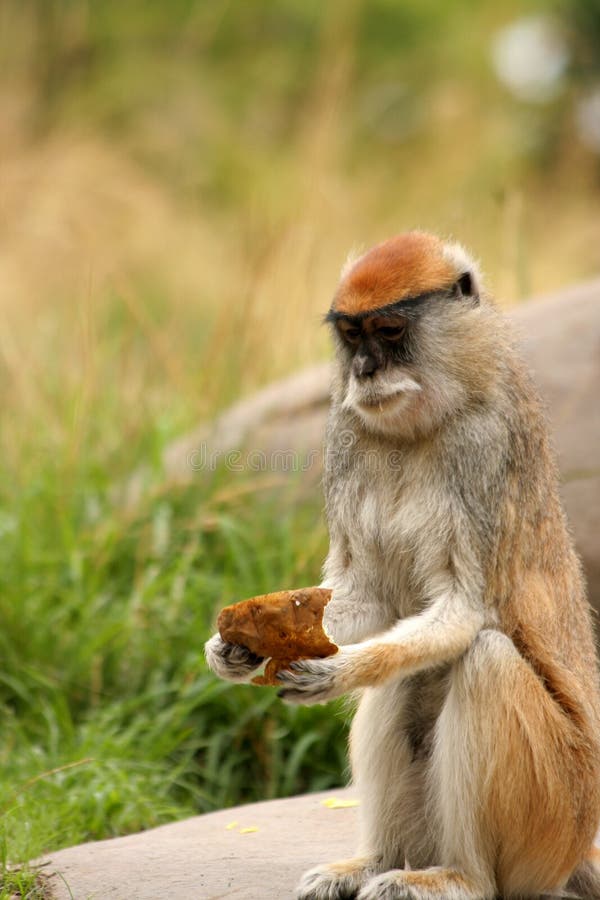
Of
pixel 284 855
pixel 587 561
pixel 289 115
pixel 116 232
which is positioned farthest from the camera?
pixel 289 115

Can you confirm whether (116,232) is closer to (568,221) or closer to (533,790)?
(568,221)

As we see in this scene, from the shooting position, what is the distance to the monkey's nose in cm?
363

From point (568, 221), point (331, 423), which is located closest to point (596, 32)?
point (568, 221)

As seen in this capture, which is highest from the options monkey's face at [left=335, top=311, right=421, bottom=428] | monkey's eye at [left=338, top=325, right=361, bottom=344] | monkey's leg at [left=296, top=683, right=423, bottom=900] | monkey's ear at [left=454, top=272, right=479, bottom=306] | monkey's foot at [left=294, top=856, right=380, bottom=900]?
monkey's ear at [left=454, top=272, right=479, bottom=306]

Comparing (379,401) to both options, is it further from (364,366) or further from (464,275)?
(464,275)

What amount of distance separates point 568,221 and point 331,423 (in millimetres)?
10374

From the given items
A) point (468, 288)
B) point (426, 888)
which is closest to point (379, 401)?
point (468, 288)

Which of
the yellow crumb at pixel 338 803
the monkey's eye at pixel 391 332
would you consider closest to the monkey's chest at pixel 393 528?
the monkey's eye at pixel 391 332

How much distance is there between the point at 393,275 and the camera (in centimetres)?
366

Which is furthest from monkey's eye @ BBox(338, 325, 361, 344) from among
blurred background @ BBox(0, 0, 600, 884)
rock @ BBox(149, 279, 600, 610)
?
rock @ BBox(149, 279, 600, 610)

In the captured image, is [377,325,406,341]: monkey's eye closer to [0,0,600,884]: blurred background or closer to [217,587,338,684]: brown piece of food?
[217,587,338,684]: brown piece of food

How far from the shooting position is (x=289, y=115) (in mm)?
17797

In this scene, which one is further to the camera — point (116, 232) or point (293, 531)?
point (116, 232)

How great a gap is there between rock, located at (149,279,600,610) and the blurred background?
0.53 feet
